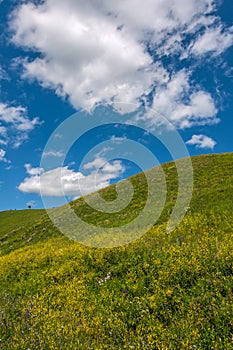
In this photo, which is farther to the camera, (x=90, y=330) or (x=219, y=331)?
(x=90, y=330)

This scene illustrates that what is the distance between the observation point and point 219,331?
7539mm

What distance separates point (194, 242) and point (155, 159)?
663cm

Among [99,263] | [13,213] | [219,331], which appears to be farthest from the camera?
[13,213]

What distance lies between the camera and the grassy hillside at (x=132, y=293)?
8.13 meters

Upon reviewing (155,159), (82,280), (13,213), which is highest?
(13,213)

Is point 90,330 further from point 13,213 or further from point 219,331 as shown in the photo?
point 13,213

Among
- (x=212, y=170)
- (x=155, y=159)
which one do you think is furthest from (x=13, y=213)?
(x=155, y=159)

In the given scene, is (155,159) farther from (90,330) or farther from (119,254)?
(90,330)

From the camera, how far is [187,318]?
336 inches

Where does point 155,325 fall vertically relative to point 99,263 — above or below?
below

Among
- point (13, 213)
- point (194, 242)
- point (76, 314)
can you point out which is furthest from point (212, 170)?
point (13, 213)

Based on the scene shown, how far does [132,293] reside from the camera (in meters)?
11.3

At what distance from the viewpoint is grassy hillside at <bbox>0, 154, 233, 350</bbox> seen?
26.7 feet

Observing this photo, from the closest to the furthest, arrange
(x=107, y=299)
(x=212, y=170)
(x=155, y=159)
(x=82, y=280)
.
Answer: (x=107, y=299), (x=82, y=280), (x=155, y=159), (x=212, y=170)
